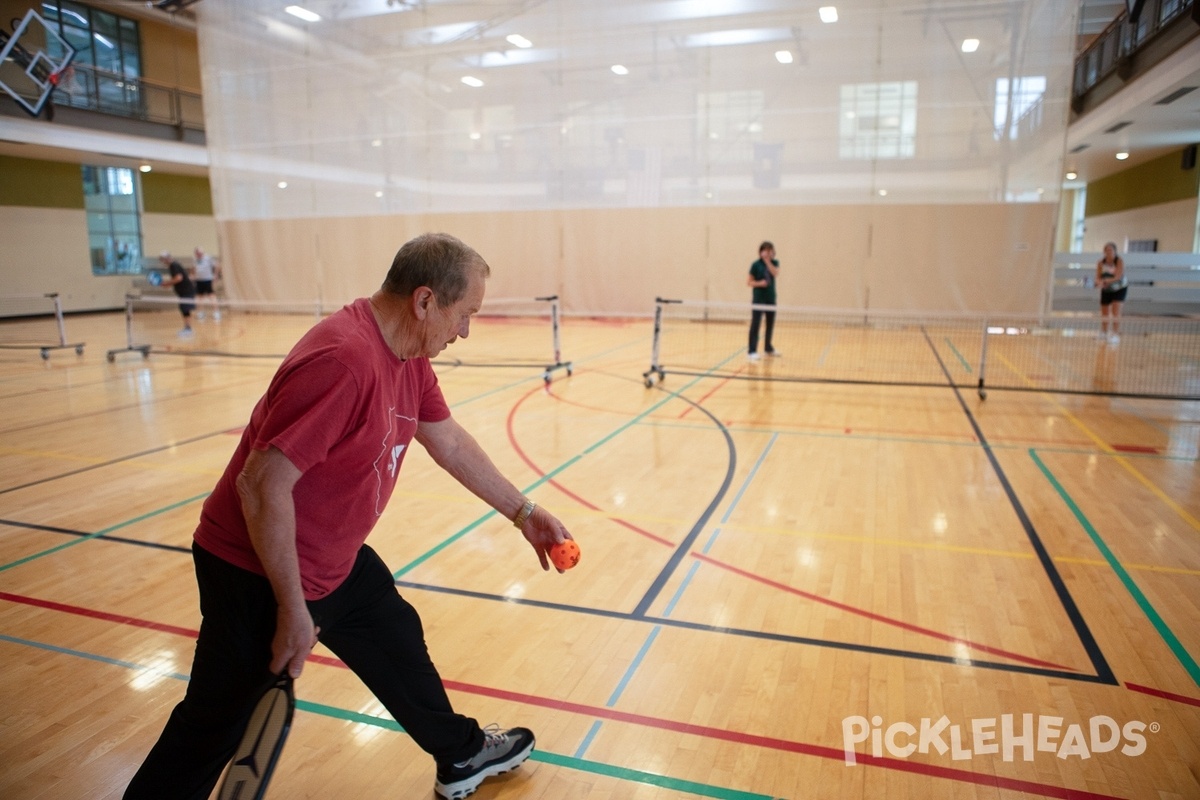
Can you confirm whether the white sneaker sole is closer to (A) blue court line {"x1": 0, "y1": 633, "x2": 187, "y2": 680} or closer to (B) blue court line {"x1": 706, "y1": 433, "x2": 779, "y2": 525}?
(A) blue court line {"x1": 0, "y1": 633, "x2": 187, "y2": 680}

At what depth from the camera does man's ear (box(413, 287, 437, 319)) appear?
79.7 inches

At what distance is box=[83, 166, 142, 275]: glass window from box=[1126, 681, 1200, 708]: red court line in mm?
27269

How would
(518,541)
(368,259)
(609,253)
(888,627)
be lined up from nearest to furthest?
(888,627) < (518,541) < (609,253) < (368,259)

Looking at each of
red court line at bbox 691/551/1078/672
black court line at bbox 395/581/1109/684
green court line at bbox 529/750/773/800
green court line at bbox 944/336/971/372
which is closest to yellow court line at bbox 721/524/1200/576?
red court line at bbox 691/551/1078/672

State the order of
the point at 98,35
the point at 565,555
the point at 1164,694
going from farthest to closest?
1. the point at 98,35
2. the point at 1164,694
3. the point at 565,555

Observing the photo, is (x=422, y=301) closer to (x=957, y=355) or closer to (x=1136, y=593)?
(x=1136, y=593)

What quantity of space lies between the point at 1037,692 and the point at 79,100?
24.7 m

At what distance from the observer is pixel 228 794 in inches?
76.9

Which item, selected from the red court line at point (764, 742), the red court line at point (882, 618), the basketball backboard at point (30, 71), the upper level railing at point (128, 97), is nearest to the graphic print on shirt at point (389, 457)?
the red court line at point (764, 742)

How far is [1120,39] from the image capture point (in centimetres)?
1689

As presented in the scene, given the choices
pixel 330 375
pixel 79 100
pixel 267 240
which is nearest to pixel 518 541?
pixel 330 375

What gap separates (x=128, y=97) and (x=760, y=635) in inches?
1004

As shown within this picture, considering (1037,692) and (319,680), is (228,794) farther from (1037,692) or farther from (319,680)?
(1037,692)

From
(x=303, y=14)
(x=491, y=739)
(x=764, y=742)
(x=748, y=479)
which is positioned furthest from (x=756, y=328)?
(x=303, y=14)
